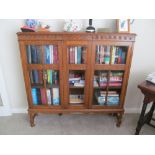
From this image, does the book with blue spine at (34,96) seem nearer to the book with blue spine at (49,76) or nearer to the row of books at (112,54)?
the book with blue spine at (49,76)

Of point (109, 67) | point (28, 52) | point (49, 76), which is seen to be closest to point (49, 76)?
point (49, 76)

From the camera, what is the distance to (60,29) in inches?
69.9

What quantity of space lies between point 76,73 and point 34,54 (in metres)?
0.55

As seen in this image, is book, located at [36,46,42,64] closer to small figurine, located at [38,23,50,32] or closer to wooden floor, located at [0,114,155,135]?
small figurine, located at [38,23,50,32]

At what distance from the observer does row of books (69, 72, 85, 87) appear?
1.76m

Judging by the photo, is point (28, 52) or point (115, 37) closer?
point (115, 37)

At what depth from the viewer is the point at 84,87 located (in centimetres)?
176

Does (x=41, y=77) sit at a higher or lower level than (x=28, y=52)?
lower

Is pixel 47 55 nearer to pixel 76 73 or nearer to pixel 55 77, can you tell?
pixel 55 77

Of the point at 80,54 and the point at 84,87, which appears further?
the point at 84,87
